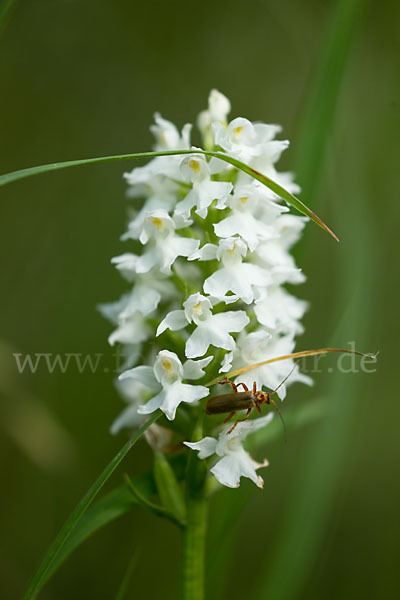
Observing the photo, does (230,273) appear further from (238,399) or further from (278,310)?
(238,399)

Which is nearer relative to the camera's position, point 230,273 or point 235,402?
point 235,402

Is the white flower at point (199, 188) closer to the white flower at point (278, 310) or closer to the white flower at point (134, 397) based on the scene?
the white flower at point (278, 310)

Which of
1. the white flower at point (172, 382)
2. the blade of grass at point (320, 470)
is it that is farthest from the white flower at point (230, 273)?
the blade of grass at point (320, 470)

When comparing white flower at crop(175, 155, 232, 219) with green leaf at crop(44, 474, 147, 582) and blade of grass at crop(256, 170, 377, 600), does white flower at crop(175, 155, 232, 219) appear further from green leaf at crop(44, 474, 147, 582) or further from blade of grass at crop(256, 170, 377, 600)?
green leaf at crop(44, 474, 147, 582)

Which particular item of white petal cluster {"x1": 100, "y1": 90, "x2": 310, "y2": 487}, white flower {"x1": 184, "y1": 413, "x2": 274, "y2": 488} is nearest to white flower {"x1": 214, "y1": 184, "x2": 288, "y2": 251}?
white petal cluster {"x1": 100, "y1": 90, "x2": 310, "y2": 487}

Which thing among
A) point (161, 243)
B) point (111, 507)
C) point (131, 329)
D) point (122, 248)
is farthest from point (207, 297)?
point (122, 248)

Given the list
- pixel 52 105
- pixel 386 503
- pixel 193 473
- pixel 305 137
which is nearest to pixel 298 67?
pixel 52 105

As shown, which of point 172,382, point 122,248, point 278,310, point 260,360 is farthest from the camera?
point 122,248
